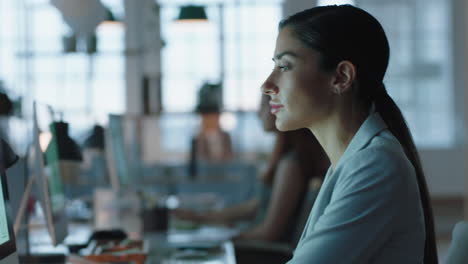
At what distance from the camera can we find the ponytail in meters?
1.34

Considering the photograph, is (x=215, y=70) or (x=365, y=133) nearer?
(x=365, y=133)

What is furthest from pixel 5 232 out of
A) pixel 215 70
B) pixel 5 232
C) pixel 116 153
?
pixel 215 70

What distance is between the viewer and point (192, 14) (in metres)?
5.61

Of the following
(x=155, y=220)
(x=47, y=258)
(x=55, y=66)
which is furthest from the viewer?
(x=55, y=66)

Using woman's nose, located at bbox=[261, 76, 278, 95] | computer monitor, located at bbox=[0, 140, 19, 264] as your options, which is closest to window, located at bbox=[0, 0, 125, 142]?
computer monitor, located at bbox=[0, 140, 19, 264]

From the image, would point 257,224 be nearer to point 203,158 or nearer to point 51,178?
point 51,178

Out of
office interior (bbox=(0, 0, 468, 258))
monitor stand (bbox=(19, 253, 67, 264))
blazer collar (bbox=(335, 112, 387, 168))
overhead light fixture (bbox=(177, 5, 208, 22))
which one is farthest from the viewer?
office interior (bbox=(0, 0, 468, 258))

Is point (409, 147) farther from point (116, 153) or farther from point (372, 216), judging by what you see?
point (116, 153)

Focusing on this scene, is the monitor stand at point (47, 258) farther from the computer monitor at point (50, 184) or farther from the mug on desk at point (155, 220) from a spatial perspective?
the mug on desk at point (155, 220)

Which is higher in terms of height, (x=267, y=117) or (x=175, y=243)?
(x=267, y=117)

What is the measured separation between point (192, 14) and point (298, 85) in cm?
435

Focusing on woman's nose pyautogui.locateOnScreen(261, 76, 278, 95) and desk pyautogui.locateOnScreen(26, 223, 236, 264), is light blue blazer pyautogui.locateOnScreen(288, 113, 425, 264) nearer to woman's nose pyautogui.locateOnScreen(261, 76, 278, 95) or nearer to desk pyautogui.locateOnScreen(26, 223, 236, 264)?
woman's nose pyautogui.locateOnScreen(261, 76, 278, 95)

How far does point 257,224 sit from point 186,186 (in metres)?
2.19

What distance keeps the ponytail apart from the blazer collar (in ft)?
0.09
